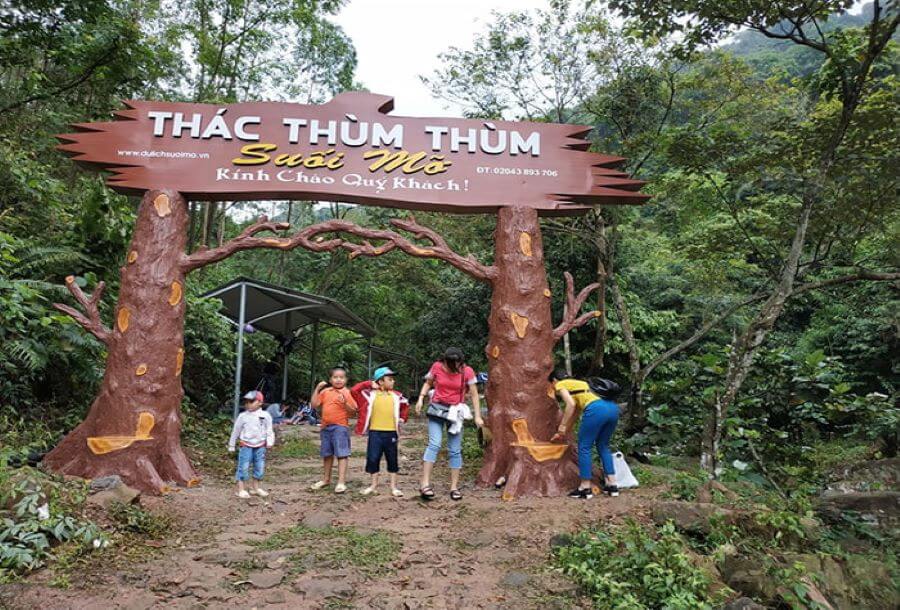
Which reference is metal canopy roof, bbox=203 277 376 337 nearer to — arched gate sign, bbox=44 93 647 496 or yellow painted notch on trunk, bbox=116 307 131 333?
arched gate sign, bbox=44 93 647 496

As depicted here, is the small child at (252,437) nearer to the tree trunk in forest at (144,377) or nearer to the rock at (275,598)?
the tree trunk in forest at (144,377)

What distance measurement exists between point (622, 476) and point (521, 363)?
151 centimetres

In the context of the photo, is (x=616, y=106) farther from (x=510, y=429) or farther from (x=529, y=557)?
(x=529, y=557)

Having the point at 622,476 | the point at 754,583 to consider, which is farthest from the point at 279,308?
the point at 754,583

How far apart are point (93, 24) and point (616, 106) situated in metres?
8.33

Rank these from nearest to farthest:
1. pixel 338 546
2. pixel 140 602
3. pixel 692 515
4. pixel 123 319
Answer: pixel 140 602 < pixel 338 546 < pixel 692 515 < pixel 123 319

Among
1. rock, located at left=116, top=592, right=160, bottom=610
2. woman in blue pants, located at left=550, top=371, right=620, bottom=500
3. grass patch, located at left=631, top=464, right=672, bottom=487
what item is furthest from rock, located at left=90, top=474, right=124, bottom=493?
grass patch, located at left=631, top=464, right=672, bottom=487

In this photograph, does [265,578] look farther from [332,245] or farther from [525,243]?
[525,243]

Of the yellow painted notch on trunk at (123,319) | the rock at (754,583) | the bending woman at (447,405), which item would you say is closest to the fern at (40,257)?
the yellow painted notch on trunk at (123,319)

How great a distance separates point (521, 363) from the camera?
5898mm

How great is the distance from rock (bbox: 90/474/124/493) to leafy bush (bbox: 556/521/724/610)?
382cm

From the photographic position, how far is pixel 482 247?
43.4 ft

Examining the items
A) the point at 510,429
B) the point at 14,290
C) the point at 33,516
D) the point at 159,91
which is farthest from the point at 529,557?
the point at 159,91

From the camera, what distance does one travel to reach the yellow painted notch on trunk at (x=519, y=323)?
5.97 m
